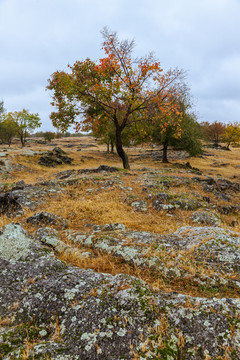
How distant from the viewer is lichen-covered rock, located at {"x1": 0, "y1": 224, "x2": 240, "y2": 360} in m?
2.99

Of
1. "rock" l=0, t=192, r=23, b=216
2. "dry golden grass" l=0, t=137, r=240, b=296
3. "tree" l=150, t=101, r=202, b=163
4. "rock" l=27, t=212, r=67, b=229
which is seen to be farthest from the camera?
"tree" l=150, t=101, r=202, b=163

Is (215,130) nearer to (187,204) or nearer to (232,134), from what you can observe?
(232,134)

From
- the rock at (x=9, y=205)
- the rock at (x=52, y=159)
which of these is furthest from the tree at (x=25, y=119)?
the rock at (x=9, y=205)

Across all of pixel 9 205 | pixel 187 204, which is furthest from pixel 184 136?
pixel 9 205

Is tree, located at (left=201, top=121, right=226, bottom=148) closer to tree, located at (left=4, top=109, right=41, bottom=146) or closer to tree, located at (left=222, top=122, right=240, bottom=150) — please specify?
tree, located at (left=222, top=122, right=240, bottom=150)

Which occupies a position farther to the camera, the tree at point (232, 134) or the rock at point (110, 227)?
the tree at point (232, 134)

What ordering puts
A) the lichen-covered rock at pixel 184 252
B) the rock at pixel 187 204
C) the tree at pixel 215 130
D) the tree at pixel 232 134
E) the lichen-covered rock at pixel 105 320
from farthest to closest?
the tree at pixel 215 130 < the tree at pixel 232 134 < the rock at pixel 187 204 < the lichen-covered rock at pixel 184 252 < the lichen-covered rock at pixel 105 320

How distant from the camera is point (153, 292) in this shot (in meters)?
4.04

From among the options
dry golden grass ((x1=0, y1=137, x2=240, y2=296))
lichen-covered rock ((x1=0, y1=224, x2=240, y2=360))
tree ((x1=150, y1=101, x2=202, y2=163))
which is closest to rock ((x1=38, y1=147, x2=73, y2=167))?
tree ((x1=150, y1=101, x2=202, y2=163))

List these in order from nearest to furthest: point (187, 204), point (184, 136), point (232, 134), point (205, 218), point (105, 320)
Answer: point (105, 320), point (205, 218), point (187, 204), point (184, 136), point (232, 134)

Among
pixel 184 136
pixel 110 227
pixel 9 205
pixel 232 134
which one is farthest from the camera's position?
pixel 232 134

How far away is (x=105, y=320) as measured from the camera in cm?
343

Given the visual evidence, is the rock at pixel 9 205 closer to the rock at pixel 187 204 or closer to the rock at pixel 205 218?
the rock at pixel 187 204

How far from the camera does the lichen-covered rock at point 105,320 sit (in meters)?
2.99
